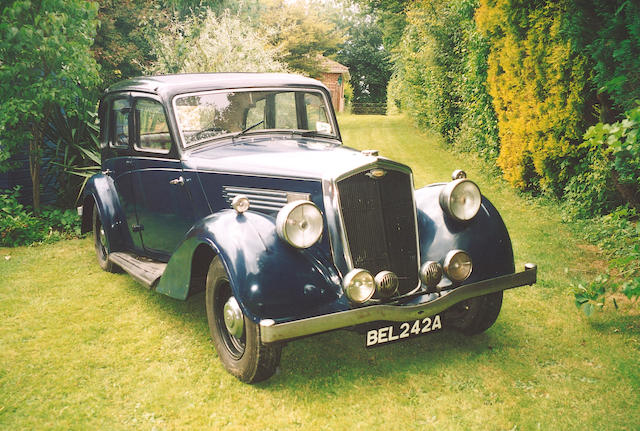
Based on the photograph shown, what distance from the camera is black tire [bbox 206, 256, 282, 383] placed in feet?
10.2

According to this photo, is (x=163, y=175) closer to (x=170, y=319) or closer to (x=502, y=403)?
(x=170, y=319)

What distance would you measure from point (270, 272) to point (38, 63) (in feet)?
16.9

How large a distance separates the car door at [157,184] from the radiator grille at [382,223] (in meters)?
1.51

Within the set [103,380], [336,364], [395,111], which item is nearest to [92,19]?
[103,380]

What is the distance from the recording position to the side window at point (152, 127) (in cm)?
431

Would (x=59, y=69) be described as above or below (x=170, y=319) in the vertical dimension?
above

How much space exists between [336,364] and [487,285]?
1147 mm

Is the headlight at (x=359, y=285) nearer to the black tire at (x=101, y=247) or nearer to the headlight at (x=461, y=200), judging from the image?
the headlight at (x=461, y=200)

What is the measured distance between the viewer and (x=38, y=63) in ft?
20.9

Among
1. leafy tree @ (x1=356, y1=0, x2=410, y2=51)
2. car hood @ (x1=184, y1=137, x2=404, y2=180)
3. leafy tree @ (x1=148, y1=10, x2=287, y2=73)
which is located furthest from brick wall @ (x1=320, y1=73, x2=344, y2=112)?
car hood @ (x1=184, y1=137, x2=404, y2=180)

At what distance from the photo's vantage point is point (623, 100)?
477 centimetres

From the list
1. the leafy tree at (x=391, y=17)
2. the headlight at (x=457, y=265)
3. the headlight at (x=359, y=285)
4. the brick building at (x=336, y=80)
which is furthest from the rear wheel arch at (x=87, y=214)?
the brick building at (x=336, y=80)

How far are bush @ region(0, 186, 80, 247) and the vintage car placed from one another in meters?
2.39

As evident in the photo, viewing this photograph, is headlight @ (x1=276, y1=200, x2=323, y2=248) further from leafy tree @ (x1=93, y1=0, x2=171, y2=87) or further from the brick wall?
the brick wall
